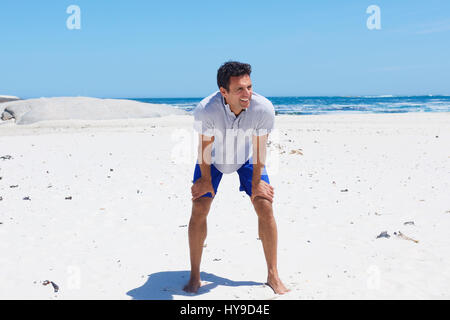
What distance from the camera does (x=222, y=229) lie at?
566 cm

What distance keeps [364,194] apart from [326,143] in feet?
21.0

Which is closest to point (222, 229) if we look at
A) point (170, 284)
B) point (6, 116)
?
point (170, 284)

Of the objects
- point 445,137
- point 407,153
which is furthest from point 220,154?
point 445,137

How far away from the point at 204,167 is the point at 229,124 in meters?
0.43

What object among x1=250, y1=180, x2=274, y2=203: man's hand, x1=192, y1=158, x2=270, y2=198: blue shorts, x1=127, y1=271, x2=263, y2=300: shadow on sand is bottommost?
x1=127, y1=271, x2=263, y2=300: shadow on sand

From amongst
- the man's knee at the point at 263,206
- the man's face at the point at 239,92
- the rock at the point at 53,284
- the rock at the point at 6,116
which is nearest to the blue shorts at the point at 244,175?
the man's knee at the point at 263,206

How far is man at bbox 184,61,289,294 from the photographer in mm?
3518

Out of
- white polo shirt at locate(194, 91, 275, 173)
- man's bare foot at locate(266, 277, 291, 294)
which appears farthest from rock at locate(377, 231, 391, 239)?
white polo shirt at locate(194, 91, 275, 173)

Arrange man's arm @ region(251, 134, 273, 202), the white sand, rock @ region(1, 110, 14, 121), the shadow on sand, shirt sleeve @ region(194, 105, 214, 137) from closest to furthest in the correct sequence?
shirt sleeve @ region(194, 105, 214, 137) → man's arm @ region(251, 134, 273, 202) → the shadow on sand → the white sand → rock @ region(1, 110, 14, 121)

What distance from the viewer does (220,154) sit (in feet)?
12.3

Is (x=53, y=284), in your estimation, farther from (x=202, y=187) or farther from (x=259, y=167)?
(x=259, y=167)

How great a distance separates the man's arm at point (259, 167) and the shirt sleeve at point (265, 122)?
0.15 feet

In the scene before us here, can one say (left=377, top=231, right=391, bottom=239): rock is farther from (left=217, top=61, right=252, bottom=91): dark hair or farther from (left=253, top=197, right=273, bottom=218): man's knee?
(left=217, top=61, right=252, bottom=91): dark hair

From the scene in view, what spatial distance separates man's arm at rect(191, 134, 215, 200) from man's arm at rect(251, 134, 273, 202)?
0.38 m
